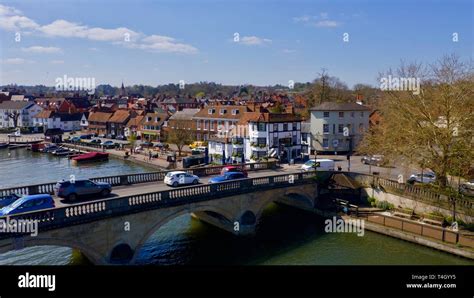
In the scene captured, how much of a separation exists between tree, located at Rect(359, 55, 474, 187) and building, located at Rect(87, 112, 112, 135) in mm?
76099

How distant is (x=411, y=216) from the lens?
32.8 m

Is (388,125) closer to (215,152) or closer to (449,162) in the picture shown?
(449,162)

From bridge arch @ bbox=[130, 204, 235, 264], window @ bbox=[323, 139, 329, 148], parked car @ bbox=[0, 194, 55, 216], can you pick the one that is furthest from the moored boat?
parked car @ bbox=[0, 194, 55, 216]

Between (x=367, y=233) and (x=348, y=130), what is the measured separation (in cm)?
2921

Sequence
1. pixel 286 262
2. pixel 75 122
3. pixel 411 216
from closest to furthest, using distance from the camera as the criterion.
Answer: pixel 286 262, pixel 411 216, pixel 75 122

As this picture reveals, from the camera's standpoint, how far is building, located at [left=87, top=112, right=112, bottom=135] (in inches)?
3829

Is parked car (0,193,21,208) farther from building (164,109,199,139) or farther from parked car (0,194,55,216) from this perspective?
building (164,109,199,139)

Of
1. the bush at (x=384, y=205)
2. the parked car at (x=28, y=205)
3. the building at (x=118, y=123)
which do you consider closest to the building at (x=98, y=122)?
the building at (x=118, y=123)

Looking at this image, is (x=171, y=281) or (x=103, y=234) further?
(x=103, y=234)

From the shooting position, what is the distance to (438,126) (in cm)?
3206

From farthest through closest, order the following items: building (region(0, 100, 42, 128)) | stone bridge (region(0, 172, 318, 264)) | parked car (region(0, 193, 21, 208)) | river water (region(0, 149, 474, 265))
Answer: building (region(0, 100, 42, 128)) < river water (region(0, 149, 474, 265)) < parked car (region(0, 193, 21, 208)) < stone bridge (region(0, 172, 318, 264))

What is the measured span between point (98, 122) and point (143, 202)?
3140 inches

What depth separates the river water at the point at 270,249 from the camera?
25.9 metres

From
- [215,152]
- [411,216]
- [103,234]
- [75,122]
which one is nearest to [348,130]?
[215,152]
